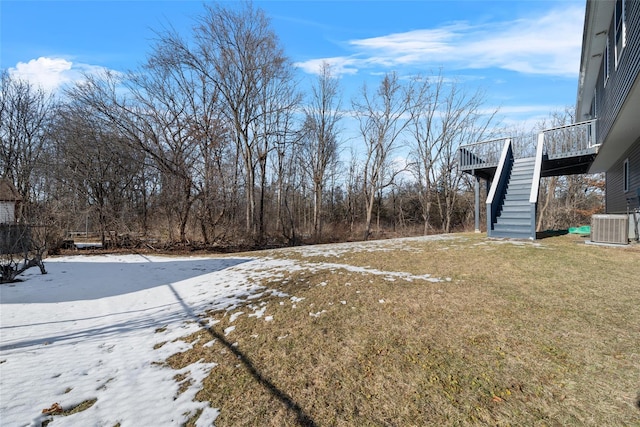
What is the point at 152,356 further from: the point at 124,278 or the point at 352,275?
the point at 124,278

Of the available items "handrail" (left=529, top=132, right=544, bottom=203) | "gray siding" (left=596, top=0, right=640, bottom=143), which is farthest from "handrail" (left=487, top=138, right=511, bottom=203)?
"gray siding" (left=596, top=0, right=640, bottom=143)

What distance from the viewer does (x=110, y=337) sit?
3541mm

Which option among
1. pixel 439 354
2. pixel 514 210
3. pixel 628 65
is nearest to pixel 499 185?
pixel 514 210

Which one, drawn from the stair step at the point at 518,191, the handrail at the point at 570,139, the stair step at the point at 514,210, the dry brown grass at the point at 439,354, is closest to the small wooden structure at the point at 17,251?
the dry brown grass at the point at 439,354

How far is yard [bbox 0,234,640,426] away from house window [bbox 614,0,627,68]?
462 cm

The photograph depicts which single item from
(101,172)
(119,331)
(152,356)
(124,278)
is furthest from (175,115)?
(152,356)

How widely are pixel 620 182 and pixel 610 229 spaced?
431cm

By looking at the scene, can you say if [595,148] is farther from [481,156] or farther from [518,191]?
[481,156]

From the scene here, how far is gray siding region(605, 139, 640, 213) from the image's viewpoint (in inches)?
294

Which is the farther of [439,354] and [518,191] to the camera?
[518,191]

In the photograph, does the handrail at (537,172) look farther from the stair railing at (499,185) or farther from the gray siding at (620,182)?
the gray siding at (620,182)

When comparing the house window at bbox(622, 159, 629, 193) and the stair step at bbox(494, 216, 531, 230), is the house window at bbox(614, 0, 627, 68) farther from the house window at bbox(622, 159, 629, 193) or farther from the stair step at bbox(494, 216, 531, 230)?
the stair step at bbox(494, 216, 531, 230)

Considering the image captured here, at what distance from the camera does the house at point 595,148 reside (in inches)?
231

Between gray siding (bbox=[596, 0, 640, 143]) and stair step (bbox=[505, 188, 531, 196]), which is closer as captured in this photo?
gray siding (bbox=[596, 0, 640, 143])
